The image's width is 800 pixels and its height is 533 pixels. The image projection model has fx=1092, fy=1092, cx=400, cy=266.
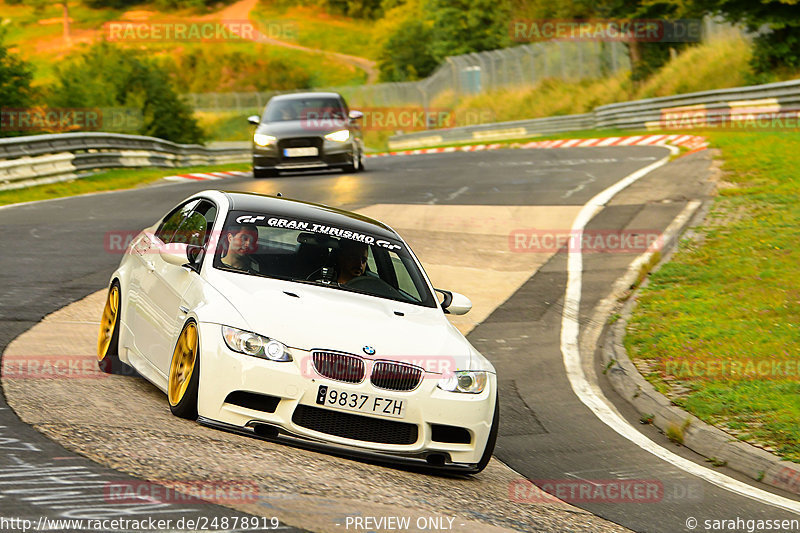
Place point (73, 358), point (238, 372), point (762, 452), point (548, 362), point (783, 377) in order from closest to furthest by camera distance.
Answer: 1. point (238, 372)
2. point (762, 452)
3. point (73, 358)
4. point (783, 377)
5. point (548, 362)

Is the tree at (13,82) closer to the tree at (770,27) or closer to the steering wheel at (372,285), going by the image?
the tree at (770,27)

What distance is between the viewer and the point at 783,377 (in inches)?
383

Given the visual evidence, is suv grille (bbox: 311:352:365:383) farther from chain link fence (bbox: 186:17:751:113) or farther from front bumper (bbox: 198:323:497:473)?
chain link fence (bbox: 186:17:751:113)

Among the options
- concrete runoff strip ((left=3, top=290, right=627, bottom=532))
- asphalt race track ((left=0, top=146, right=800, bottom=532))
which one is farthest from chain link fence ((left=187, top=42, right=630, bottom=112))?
concrete runoff strip ((left=3, top=290, right=627, bottom=532))

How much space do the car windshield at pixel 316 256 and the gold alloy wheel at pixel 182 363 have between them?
0.78 m

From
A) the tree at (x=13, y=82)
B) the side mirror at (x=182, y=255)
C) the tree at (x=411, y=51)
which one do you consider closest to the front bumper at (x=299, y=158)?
the tree at (x=13, y=82)

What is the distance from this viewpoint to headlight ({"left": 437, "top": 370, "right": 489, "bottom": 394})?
6902mm

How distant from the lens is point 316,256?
319 inches

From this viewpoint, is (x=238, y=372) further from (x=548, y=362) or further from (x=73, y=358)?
(x=548, y=362)

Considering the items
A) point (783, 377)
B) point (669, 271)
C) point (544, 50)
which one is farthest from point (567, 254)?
point (544, 50)

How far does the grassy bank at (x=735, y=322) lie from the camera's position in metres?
8.98

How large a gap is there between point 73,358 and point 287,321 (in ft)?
9.04

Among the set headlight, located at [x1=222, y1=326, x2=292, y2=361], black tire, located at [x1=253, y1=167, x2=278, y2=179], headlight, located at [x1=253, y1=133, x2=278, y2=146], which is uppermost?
headlight, located at [x1=253, y1=133, x2=278, y2=146]

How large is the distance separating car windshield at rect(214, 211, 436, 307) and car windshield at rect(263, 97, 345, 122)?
17231 mm
